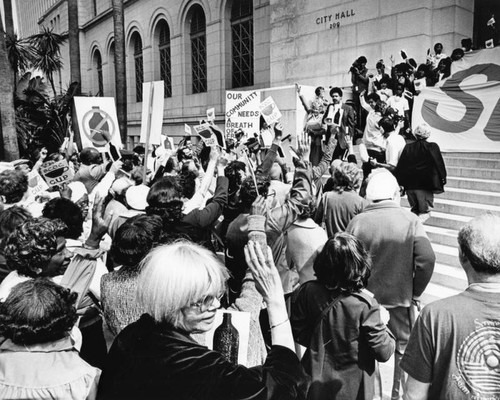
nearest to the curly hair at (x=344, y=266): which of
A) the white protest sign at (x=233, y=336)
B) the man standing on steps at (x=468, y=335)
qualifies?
the man standing on steps at (x=468, y=335)

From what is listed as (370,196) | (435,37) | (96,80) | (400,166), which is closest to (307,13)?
(435,37)

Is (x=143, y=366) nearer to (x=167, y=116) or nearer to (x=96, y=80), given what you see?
(x=167, y=116)

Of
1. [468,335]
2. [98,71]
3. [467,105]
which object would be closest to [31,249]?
[468,335]

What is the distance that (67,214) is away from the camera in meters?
3.03

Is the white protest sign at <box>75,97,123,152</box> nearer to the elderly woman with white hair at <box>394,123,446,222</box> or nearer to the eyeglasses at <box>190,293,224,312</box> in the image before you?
the elderly woman with white hair at <box>394,123,446,222</box>

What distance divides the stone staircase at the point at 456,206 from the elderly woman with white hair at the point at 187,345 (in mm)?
3844

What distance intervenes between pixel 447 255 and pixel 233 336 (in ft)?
15.5

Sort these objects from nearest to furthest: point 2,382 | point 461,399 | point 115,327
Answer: point 2,382 < point 461,399 < point 115,327

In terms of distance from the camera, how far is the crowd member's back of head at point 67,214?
3002mm

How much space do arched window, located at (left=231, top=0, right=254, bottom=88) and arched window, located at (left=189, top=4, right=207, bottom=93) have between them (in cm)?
253

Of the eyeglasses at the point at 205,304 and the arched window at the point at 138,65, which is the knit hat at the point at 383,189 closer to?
the eyeglasses at the point at 205,304

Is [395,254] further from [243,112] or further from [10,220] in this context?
[243,112]

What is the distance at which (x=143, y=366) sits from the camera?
1.42 metres

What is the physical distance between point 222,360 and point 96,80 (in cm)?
4044
